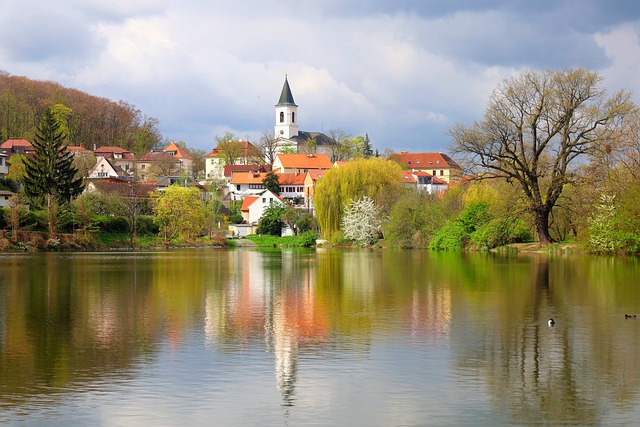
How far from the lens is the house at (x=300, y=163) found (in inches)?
5979

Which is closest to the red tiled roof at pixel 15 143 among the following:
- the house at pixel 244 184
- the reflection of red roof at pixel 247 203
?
the house at pixel 244 184

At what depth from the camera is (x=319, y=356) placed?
14.5m

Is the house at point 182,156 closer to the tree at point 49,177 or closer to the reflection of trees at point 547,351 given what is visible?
the tree at point 49,177

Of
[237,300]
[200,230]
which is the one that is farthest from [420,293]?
[200,230]

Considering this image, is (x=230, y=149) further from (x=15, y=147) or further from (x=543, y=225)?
(x=543, y=225)

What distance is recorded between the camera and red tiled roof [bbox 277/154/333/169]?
152 meters

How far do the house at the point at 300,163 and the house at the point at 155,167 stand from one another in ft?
63.4

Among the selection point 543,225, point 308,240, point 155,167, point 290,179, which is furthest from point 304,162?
point 543,225

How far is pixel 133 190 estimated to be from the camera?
8962 cm

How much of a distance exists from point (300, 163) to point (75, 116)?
4181cm

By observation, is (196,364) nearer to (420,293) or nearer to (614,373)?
(614,373)

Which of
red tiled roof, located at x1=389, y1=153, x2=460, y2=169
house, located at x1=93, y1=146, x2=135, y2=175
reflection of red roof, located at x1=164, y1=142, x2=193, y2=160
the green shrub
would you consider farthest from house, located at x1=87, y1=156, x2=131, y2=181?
the green shrub

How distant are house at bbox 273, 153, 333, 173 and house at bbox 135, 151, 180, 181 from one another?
19328 millimetres

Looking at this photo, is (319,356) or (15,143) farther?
(15,143)
